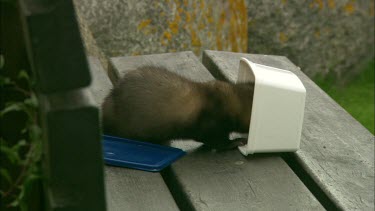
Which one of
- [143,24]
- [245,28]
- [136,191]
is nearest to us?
[136,191]

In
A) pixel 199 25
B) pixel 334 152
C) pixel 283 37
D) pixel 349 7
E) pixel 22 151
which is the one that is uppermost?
pixel 22 151

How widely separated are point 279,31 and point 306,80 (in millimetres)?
1966

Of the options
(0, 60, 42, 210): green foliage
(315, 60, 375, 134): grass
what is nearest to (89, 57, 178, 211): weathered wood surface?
(0, 60, 42, 210): green foliage

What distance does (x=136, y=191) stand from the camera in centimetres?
209

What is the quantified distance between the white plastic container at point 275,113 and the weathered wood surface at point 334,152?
3.8 inches

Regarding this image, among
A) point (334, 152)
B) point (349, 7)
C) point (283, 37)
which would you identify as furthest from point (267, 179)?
point (349, 7)

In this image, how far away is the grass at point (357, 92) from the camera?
4859mm

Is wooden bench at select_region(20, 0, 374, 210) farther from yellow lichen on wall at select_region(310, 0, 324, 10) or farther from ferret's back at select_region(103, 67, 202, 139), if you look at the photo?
yellow lichen on wall at select_region(310, 0, 324, 10)

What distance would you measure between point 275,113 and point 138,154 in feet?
1.46

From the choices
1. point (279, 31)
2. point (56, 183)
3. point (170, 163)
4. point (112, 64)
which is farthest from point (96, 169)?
point (279, 31)

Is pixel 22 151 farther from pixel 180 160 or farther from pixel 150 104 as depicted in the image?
pixel 150 104

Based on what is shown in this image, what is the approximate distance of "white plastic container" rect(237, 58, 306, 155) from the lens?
229 centimetres

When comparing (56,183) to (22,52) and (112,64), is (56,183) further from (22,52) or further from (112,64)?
(112,64)

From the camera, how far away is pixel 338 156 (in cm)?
246
